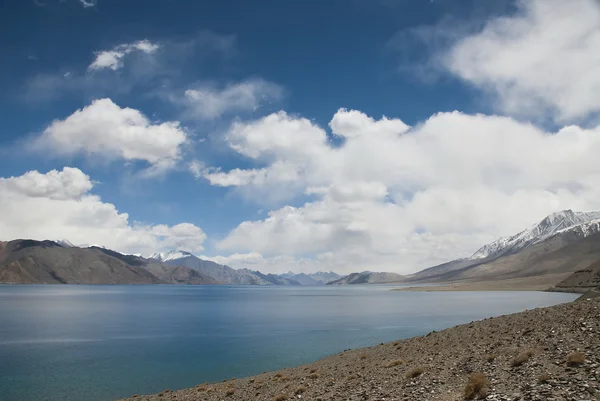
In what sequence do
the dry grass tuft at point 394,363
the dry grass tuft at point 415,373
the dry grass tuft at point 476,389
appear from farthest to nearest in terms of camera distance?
the dry grass tuft at point 394,363, the dry grass tuft at point 415,373, the dry grass tuft at point 476,389

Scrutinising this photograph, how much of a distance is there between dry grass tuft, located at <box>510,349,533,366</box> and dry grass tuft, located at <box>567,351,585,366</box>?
2.41 m

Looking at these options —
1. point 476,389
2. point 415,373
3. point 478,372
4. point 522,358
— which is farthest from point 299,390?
point 522,358

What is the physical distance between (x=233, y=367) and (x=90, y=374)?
50.9 feet

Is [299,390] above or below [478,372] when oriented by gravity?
below

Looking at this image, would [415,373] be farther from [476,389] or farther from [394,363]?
[476,389]

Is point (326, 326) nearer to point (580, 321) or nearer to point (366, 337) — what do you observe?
point (366, 337)

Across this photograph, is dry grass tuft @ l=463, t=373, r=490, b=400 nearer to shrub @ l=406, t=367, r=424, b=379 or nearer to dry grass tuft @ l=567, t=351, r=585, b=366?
dry grass tuft @ l=567, t=351, r=585, b=366

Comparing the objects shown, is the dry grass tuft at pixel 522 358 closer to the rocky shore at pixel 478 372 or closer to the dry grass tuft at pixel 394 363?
the rocky shore at pixel 478 372

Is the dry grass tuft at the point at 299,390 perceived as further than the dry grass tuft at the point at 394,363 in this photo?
No

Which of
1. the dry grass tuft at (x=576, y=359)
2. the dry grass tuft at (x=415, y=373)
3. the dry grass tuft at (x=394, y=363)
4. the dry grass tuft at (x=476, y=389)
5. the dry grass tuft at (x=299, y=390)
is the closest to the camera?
the dry grass tuft at (x=476, y=389)

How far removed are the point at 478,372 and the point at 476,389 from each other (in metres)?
4.03

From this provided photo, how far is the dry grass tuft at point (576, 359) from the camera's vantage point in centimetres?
1961

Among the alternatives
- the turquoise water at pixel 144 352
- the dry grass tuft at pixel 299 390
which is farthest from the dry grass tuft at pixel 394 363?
the turquoise water at pixel 144 352

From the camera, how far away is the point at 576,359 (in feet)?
64.8
